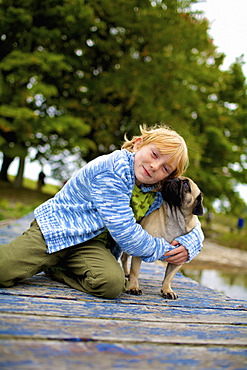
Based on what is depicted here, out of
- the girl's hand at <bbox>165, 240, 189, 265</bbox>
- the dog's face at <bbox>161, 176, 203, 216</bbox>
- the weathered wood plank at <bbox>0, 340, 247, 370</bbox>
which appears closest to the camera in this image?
the weathered wood plank at <bbox>0, 340, 247, 370</bbox>

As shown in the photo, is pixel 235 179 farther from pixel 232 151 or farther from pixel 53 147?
pixel 53 147

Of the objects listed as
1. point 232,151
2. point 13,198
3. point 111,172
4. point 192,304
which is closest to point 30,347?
point 111,172

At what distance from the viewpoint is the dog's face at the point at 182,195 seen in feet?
9.65

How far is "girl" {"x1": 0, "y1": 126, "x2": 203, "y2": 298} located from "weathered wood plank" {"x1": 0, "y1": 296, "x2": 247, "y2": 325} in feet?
0.83

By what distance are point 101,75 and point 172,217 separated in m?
12.9

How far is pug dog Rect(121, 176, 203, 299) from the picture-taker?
9.62ft

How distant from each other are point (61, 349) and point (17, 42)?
13877 millimetres

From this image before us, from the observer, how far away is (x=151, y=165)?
268 centimetres

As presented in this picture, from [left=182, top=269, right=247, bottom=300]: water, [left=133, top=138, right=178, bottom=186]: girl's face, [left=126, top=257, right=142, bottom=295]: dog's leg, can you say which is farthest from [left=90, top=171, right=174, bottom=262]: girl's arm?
[left=182, top=269, right=247, bottom=300]: water

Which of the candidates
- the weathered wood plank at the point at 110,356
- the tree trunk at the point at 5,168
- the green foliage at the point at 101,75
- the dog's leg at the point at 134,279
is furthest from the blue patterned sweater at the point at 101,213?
the tree trunk at the point at 5,168

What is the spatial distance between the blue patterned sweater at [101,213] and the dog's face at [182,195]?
218mm

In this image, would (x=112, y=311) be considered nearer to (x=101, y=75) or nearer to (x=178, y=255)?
(x=178, y=255)

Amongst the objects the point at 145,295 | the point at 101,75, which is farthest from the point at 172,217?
the point at 101,75

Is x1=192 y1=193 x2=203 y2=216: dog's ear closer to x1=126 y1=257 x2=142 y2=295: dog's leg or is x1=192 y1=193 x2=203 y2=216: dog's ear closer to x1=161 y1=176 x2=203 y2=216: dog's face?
x1=161 y1=176 x2=203 y2=216: dog's face
